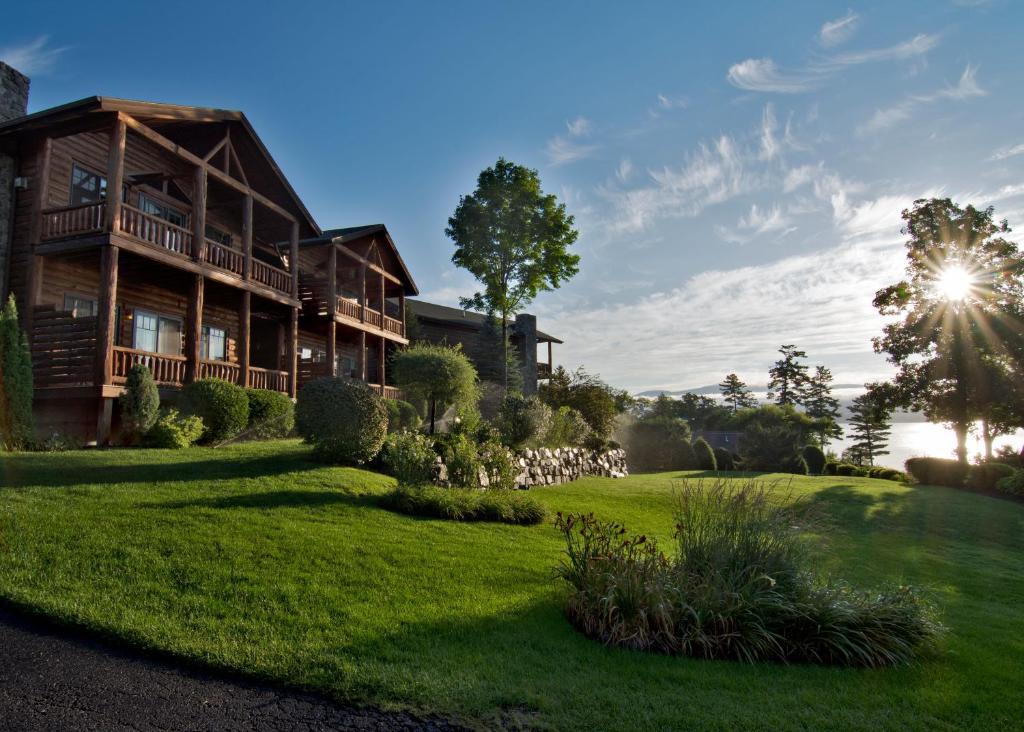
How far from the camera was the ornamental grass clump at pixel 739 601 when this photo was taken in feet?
17.1

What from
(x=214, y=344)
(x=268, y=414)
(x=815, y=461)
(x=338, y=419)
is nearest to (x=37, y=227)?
(x=268, y=414)

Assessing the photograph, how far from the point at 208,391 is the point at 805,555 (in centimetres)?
1310

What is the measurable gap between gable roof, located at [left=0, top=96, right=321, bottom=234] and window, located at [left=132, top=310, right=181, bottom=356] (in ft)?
17.0

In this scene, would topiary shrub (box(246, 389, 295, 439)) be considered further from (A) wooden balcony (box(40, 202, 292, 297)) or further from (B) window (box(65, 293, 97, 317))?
(B) window (box(65, 293, 97, 317))

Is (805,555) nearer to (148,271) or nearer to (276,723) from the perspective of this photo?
(276,723)

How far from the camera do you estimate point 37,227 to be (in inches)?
561

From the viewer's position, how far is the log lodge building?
1373cm

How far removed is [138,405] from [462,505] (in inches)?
317

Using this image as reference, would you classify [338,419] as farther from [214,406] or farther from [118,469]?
[214,406]

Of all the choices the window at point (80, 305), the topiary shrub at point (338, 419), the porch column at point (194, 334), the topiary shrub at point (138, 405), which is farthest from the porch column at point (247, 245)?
the topiary shrub at point (338, 419)

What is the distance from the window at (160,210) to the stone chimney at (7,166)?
300 cm

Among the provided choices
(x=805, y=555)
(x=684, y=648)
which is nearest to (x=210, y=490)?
(x=684, y=648)

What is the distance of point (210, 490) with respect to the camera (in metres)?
8.77

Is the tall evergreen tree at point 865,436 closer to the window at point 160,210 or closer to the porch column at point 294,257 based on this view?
the porch column at point 294,257
